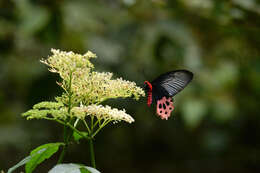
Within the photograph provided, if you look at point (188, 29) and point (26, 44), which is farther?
point (26, 44)

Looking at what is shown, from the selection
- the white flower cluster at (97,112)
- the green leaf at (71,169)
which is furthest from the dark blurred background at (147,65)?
the green leaf at (71,169)

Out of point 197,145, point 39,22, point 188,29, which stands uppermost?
point 188,29

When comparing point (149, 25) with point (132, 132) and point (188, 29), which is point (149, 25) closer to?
point (188, 29)

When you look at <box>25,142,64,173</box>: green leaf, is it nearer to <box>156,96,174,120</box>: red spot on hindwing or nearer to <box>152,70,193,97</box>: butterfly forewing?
<box>156,96,174,120</box>: red spot on hindwing

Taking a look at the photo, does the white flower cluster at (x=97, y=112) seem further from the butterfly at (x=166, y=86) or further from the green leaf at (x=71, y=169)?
the butterfly at (x=166, y=86)

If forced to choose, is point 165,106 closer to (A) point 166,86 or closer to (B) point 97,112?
(A) point 166,86

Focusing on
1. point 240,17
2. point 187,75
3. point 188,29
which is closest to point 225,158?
point 188,29

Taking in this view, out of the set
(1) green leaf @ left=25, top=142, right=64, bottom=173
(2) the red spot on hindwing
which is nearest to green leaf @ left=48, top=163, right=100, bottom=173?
(1) green leaf @ left=25, top=142, right=64, bottom=173
